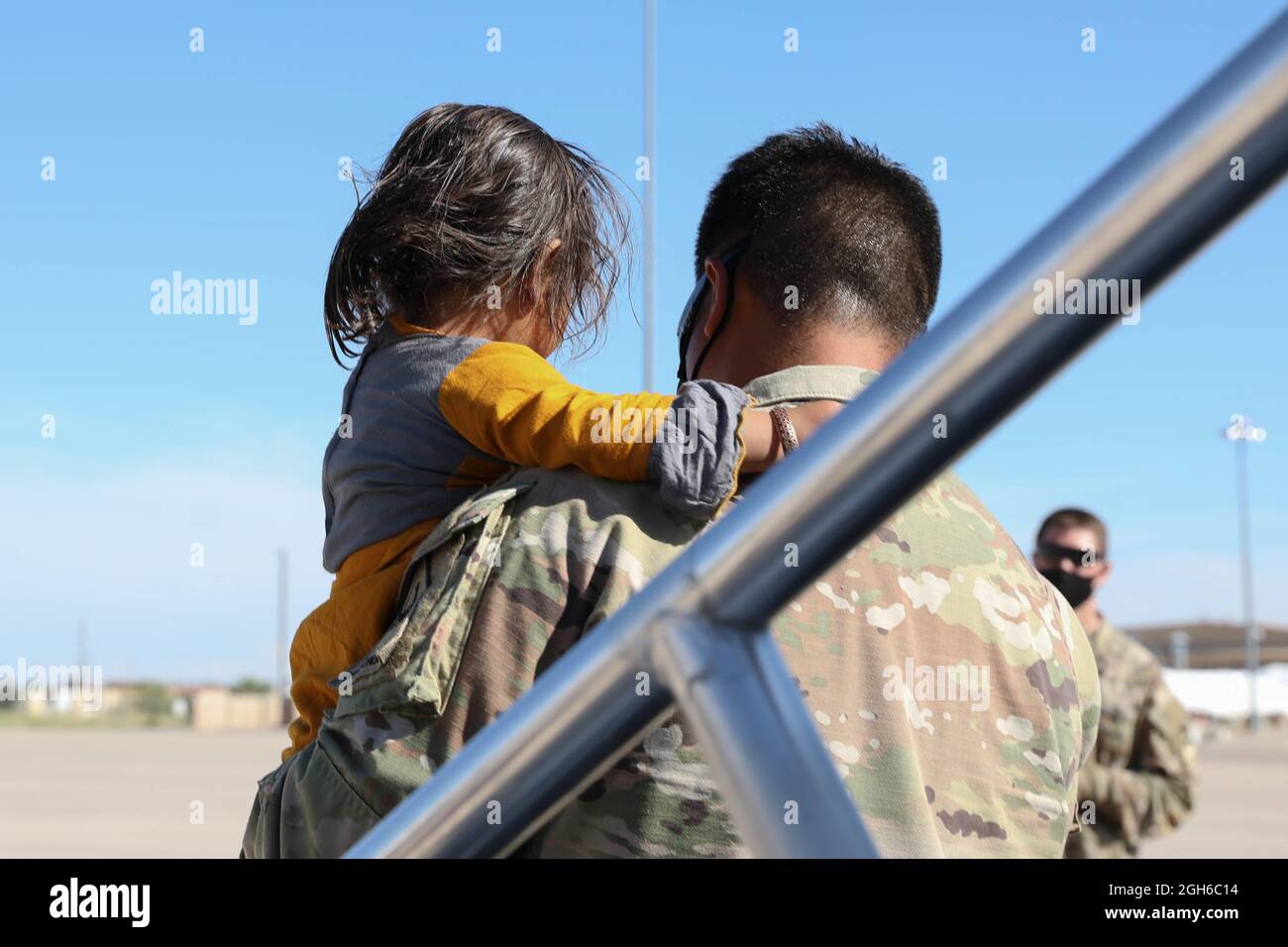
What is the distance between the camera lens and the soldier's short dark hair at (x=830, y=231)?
2154 millimetres

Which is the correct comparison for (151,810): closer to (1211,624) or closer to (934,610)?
(934,610)

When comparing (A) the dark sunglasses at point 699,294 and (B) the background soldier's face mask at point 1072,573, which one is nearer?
(A) the dark sunglasses at point 699,294

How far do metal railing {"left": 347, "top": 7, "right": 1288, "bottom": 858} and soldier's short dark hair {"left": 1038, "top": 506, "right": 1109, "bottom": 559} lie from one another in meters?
5.19

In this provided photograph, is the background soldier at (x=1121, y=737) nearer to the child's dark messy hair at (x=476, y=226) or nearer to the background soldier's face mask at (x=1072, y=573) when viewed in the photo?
the background soldier's face mask at (x=1072, y=573)

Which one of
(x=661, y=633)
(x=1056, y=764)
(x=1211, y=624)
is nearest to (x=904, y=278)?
(x=1056, y=764)

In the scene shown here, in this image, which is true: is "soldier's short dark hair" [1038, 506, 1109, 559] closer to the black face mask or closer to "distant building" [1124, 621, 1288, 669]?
the black face mask

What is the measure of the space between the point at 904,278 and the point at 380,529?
2.96 feet

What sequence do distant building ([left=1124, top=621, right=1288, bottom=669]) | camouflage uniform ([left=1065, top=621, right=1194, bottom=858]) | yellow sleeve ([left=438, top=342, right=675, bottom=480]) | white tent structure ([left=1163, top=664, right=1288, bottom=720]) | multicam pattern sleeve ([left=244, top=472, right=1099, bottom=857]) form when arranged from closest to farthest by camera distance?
1. multicam pattern sleeve ([left=244, top=472, right=1099, bottom=857])
2. yellow sleeve ([left=438, top=342, right=675, bottom=480])
3. camouflage uniform ([left=1065, top=621, right=1194, bottom=858])
4. white tent structure ([left=1163, top=664, right=1288, bottom=720])
5. distant building ([left=1124, top=621, right=1288, bottom=669])

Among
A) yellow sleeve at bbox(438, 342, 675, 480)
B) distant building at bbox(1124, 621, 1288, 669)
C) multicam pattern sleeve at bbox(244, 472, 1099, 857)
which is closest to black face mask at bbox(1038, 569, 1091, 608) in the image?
multicam pattern sleeve at bbox(244, 472, 1099, 857)

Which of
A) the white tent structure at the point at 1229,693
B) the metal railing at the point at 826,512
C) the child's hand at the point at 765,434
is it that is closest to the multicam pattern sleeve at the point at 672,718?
the child's hand at the point at 765,434

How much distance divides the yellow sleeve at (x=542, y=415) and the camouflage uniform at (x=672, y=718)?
0.13ft

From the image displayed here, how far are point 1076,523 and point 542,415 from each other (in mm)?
4294

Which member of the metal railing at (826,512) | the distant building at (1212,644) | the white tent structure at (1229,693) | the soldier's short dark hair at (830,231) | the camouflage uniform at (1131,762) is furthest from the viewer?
the distant building at (1212,644)

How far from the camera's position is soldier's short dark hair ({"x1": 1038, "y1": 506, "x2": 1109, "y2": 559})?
566 centimetres
